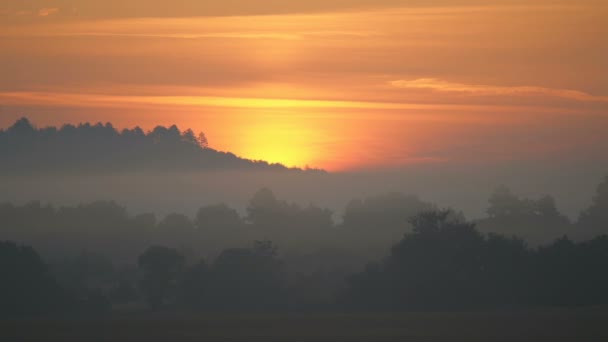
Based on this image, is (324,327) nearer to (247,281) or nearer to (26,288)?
(247,281)

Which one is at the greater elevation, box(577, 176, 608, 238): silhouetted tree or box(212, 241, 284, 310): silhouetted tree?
Answer: box(577, 176, 608, 238): silhouetted tree

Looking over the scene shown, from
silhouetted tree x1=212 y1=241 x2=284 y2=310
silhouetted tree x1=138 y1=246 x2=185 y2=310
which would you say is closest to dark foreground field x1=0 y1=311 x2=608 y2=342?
silhouetted tree x1=212 y1=241 x2=284 y2=310

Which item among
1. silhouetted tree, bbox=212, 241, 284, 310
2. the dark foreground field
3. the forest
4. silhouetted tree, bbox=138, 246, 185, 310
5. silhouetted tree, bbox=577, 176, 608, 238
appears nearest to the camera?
the dark foreground field

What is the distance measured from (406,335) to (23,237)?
10887 cm

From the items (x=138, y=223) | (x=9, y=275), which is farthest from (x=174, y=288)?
(x=138, y=223)

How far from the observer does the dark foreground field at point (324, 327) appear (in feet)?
214

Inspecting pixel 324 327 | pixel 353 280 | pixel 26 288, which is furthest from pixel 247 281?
pixel 324 327

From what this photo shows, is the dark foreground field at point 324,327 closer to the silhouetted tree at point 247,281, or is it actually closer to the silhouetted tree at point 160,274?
the silhouetted tree at point 247,281

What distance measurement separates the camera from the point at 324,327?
7206cm

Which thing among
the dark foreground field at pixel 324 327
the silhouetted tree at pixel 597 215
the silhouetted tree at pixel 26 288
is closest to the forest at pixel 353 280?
the silhouetted tree at pixel 26 288

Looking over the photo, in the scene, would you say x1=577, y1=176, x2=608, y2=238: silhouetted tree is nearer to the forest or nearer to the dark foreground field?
the forest

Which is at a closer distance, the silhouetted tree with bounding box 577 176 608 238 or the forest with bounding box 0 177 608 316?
the forest with bounding box 0 177 608 316

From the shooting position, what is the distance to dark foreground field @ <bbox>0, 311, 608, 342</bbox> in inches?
Result: 2571

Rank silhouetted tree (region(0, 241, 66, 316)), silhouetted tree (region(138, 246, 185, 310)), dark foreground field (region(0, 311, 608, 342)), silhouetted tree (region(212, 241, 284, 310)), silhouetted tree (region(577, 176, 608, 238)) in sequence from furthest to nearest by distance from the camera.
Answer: silhouetted tree (region(577, 176, 608, 238)) < silhouetted tree (region(138, 246, 185, 310)) < silhouetted tree (region(212, 241, 284, 310)) < silhouetted tree (region(0, 241, 66, 316)) < dark foreground field (region(0, 311, 608, 342))
